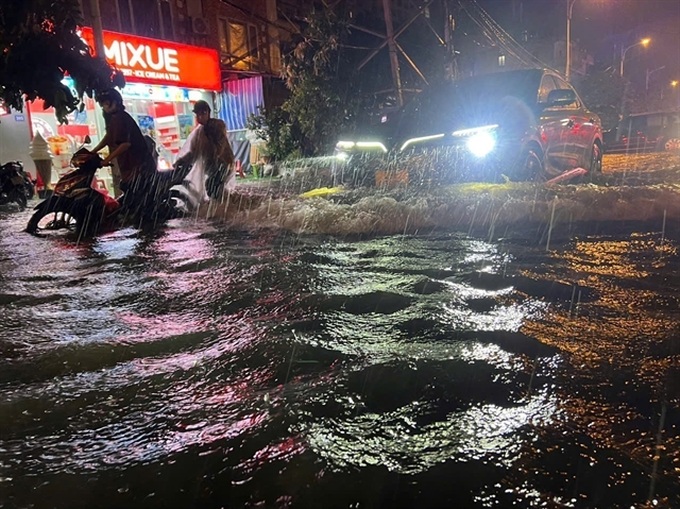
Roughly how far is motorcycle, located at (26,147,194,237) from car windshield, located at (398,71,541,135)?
3.78m

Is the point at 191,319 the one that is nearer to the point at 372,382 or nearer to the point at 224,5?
the point at 372,382

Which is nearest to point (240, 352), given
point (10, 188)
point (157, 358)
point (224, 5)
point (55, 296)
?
point (157, 358)

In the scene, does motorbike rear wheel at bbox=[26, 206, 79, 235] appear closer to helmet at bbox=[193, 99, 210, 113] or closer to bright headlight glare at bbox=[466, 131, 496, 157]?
helmet at bbox=[193, 99, 210, 113]

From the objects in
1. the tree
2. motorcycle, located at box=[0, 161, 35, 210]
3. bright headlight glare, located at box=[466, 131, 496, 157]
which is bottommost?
motorcycle, located at box=[0, 161, 35, 210]

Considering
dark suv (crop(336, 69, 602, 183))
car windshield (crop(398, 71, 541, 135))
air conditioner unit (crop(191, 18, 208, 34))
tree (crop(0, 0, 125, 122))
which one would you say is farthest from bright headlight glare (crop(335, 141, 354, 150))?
air conditioner unit (crop(191, 18, 208, 34))

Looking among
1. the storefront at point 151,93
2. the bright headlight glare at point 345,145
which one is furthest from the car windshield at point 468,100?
the storefront at point 151,93

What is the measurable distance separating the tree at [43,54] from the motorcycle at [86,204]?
0.98 m

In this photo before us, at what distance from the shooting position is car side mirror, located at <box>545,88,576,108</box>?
282 inches

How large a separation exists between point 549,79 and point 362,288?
605 centimetres

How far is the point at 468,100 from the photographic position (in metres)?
7.89

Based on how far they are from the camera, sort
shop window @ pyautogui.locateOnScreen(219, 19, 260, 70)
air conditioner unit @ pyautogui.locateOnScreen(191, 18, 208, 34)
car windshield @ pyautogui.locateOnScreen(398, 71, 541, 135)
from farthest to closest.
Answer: shop window @ pyautogui.locateOnScreen(219, 19, 260, 70)
air conditioner unit @ pyautogui.locateOnScreen(191, 18, 208, 34)
car windshield @ pyautogui.locateOnScreen(398, 71, 541, 135)

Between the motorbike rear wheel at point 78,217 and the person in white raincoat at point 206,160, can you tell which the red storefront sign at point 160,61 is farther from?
the motorbike rear wheel at point 78,217

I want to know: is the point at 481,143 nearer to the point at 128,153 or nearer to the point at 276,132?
the point at 128,153

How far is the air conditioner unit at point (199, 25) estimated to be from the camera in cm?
1656
